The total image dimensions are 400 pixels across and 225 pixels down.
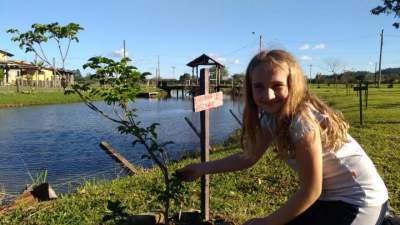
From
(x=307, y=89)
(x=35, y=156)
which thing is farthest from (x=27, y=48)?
(x=35, y=156)

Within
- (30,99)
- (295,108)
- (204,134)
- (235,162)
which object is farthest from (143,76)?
(30,99)

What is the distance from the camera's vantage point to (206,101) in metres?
4.40

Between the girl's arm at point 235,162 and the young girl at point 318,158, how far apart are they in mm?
275

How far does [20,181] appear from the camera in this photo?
32.5 ft

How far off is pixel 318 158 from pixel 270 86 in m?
0.42

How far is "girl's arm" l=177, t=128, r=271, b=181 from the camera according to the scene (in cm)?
279

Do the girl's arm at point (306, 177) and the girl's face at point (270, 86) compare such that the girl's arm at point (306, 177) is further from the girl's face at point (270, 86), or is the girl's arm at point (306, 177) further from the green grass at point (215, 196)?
the green grass at point (215, 196)

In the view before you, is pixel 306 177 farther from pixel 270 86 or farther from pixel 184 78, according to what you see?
pixel 184 78

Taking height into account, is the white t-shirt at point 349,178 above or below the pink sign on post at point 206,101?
below

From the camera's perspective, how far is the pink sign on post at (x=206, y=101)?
13.9 ft

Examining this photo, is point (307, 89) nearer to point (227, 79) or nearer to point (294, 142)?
point (294, 142)

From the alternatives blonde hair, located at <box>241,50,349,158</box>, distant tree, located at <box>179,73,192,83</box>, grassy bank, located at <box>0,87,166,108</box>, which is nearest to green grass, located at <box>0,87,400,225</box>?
blonde hair, located at <box>241,50,349,158</box>

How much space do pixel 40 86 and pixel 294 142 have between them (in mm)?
59900

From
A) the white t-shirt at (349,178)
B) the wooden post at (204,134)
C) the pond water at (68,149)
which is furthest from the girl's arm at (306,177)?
the pond water at (68,149)
